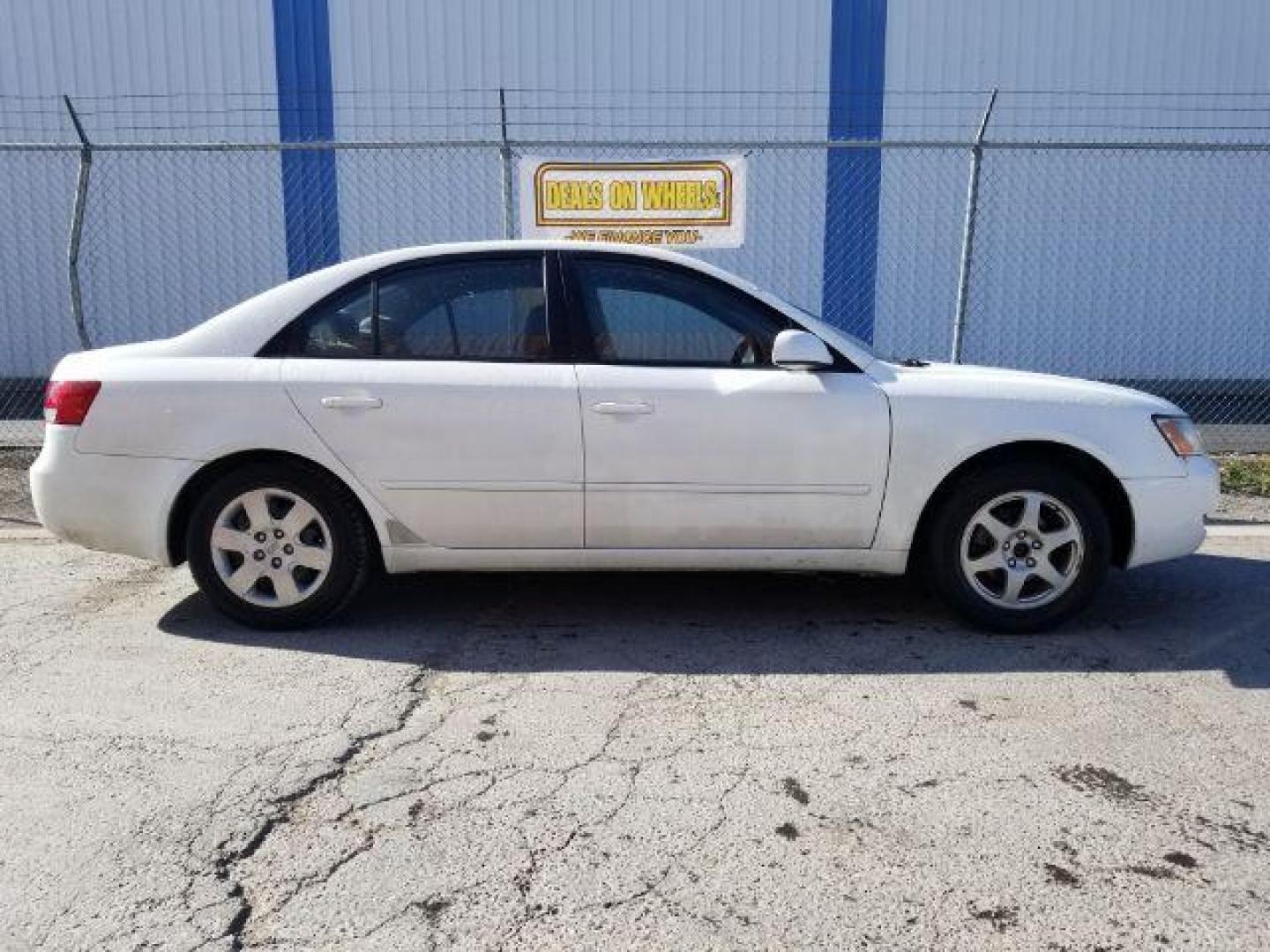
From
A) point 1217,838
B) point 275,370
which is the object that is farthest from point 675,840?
point 275,370

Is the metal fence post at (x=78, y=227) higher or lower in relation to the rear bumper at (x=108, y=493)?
higher

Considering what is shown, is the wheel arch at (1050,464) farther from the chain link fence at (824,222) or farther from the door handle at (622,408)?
the chain link fence at (824,222)

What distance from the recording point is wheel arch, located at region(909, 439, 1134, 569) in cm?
415

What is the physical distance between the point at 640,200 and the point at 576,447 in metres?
4.08

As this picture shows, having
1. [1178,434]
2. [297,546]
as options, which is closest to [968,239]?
[1178,434]

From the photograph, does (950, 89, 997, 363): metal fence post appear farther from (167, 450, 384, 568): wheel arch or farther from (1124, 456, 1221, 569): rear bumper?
(167, 450, 384, 568): wheel arch

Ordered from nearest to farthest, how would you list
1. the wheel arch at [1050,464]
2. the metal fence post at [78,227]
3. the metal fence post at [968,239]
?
the wheel arch at [1050,464]
the metal fence post at [78,227]
the metal fence post at [968,239]

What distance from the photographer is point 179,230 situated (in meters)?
11.8

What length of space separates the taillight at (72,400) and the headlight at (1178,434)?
169 inches

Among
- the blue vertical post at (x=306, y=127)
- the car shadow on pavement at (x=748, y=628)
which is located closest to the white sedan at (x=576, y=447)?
the car shadow on pavement at (x=748, y=628)

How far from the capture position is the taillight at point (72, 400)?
4.05 m

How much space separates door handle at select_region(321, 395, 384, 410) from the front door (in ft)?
2.70

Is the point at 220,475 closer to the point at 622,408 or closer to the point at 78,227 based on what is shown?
the point at 622,408

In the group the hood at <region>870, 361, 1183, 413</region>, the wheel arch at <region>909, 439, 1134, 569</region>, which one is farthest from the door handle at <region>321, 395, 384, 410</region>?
the wheel arch at <region>909, 439, 1134, 569</region>
